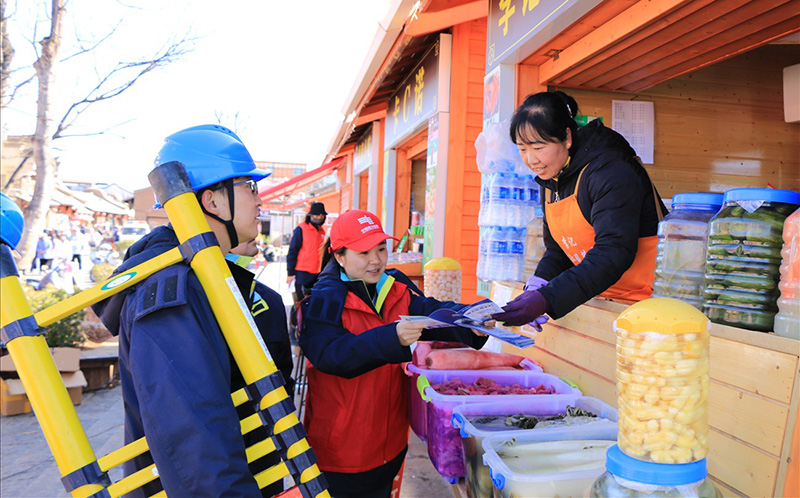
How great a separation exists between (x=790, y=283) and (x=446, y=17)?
5168 mm

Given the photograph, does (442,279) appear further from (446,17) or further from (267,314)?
(446,17)

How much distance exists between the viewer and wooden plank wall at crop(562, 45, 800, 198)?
495 cm

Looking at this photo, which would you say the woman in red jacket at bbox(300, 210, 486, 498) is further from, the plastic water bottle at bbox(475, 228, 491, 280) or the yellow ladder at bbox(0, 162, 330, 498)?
the plastic water bottle at bbox(475, 228, 491, 280)

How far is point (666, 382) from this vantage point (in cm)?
128

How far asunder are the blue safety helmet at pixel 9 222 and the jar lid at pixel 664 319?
155cm

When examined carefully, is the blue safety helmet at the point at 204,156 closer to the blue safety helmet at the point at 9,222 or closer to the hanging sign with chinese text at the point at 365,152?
the blue safety helmet at the point at 9,222

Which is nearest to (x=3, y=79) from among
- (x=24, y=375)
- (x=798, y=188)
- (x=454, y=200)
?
(x=454, y=200)

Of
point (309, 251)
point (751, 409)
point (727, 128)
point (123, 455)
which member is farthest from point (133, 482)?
point (309, 251)

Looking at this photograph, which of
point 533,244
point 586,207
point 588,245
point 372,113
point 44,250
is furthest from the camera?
point 44,250

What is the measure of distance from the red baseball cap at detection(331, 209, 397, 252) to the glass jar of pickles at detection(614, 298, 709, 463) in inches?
57.7

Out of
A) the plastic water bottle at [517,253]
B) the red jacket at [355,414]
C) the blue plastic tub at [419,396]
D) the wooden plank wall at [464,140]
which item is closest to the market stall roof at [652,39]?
the plastic water bottle at [517,253]

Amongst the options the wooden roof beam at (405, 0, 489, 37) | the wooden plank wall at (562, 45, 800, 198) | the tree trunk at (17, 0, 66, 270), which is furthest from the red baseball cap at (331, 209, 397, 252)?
the tree trunk at (17, 0, 66, 270)

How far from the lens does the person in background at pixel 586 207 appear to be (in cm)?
229

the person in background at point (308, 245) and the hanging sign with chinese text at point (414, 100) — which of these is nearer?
the hanging sign with chinese text at point (414, 100)
